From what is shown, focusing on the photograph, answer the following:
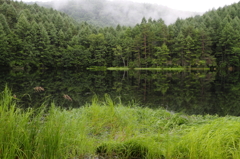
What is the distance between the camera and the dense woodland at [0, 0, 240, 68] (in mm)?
39969

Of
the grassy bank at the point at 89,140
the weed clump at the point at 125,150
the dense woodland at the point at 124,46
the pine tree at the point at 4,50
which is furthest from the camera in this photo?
the dense woodland at the point at 124,46

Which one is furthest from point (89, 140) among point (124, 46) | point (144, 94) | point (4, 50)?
point (124, 46)

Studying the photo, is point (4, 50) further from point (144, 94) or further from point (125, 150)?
point (125, 150)

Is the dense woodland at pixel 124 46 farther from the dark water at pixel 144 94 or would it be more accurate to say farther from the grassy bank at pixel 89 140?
the grassy bank at pixel 89 140

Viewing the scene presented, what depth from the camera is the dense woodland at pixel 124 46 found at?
3997cm

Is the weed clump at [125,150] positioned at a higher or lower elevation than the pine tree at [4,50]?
lower

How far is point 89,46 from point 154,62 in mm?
19422

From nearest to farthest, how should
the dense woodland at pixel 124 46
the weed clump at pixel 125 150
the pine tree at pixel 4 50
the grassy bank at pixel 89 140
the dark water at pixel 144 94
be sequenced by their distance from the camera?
the grassy bank at pixel 89 140 < the weed clump at pixel 125 150 < the dark water at pixel 144 94 < the pine tree at pixel 4 50 < the dense woodland at pixel 124 46

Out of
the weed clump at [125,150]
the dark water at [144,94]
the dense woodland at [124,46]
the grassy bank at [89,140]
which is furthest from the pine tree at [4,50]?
the weed clump at [125,150]

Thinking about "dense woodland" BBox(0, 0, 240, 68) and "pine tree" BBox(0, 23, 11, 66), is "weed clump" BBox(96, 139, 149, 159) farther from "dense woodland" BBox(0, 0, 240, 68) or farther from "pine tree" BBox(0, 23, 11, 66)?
"dense woodland" BBox(0, 0, 240, 68)

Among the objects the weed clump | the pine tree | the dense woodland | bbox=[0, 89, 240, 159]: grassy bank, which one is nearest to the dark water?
bbox=[0, 89, 240, 159]: grassy bank

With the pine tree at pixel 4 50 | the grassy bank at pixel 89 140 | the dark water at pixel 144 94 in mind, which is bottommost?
the dark water at pixel 144 94

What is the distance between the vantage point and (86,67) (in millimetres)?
47375

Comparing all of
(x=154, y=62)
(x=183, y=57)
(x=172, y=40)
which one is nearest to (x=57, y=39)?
(x=154, y=62)
